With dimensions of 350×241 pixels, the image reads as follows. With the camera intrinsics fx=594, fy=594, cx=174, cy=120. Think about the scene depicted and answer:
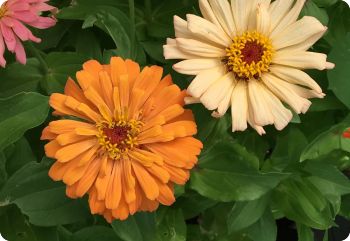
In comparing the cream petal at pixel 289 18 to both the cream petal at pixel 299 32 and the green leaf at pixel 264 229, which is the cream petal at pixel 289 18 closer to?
the cream petal at pixel 299 32

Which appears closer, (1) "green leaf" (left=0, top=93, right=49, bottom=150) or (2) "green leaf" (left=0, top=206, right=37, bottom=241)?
(1) "green leaf" (left=0, top=93, right=49, bottom=150)

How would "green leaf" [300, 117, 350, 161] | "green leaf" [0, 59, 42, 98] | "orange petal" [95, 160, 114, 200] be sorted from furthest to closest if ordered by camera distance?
"green leaf" [0, 59, 42, 98] → "green leaf" [300, 117, 350, 161] → "orange petal" [95, 160, 114, 200]

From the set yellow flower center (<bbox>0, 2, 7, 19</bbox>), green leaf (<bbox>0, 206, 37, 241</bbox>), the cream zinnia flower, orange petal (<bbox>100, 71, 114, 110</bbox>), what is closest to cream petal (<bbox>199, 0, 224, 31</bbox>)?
the cream zinnia flower

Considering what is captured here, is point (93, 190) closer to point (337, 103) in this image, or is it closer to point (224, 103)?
point (224, 103)

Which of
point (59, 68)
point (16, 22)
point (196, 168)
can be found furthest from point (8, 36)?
point (196, 168)

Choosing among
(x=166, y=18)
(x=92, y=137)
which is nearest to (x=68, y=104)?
(x=92, y=137)

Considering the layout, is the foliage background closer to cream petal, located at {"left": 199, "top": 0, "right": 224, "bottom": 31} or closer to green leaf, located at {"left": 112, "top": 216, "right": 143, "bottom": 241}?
green leaf, located at {"left": 112, "top": 216, "right": 143, "bottom": 241}

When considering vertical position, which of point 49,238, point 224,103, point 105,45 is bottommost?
point 49,238
